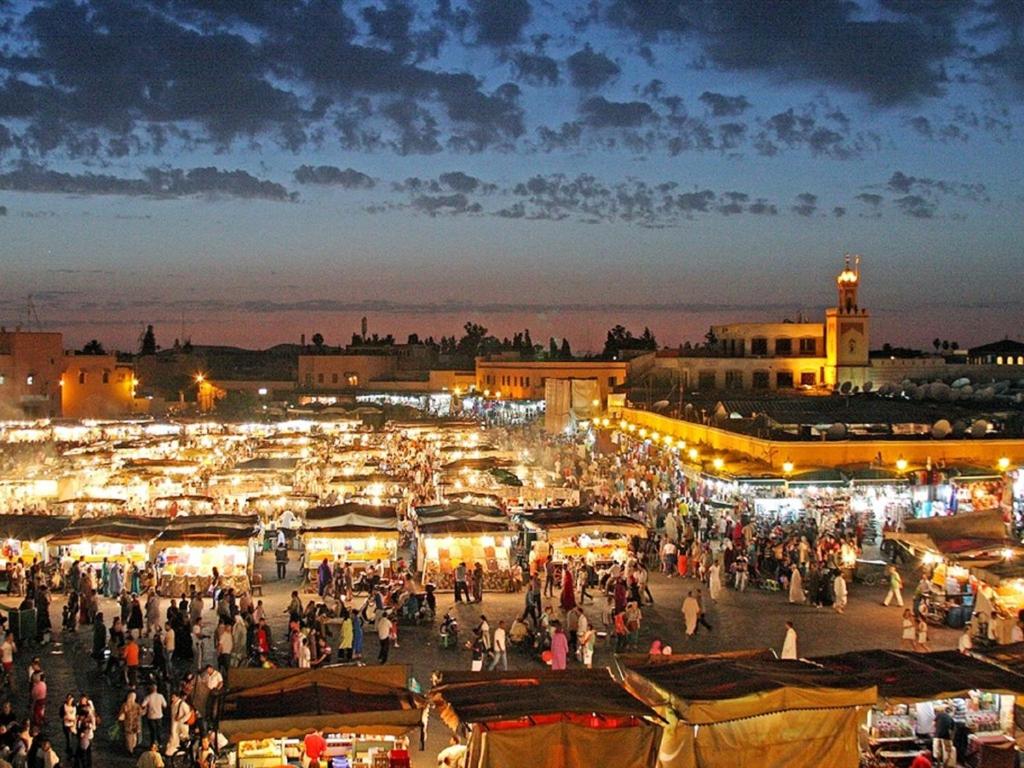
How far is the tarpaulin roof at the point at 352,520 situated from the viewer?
19906mm

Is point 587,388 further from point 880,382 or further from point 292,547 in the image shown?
point 292,547

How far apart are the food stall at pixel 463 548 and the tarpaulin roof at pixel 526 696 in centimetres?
946

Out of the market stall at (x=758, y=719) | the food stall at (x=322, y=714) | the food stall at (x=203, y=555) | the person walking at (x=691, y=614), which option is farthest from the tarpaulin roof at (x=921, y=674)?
the food stall at (x=203, y=555)

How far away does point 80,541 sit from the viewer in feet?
62.5

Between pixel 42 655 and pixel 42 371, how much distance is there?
48754 mm

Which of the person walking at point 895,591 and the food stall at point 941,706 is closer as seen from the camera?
the food stall at point 941,706

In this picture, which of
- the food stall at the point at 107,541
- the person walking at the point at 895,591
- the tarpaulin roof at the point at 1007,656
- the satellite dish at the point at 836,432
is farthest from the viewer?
the satellite dish at the point at 836,432

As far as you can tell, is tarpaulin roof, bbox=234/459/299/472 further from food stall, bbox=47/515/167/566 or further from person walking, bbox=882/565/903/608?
person walking, bbox=882/565/903/608

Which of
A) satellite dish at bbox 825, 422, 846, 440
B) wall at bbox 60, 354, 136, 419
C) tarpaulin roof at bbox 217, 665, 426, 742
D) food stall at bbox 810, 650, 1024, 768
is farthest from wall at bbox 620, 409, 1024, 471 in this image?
wall at bbox 60, 354, 136, 419

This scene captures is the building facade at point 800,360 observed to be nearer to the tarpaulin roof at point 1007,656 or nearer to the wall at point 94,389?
the wall at point 94,389

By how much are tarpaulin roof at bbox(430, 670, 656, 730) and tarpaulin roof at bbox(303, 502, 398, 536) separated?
1012cm

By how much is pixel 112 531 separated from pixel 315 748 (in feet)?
36.6

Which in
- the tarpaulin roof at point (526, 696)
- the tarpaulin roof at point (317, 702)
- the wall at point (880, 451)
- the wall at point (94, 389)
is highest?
the wall at point (880, 451)

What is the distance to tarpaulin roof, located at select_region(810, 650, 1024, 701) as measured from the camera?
31.6ft
